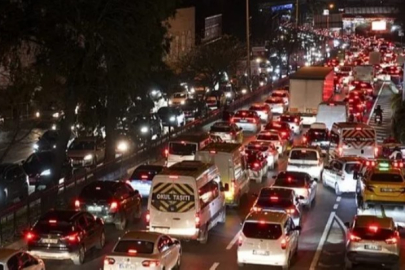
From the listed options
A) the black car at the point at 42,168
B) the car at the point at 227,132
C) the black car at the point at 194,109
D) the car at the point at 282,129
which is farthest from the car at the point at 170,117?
the black car at the point at 42,168

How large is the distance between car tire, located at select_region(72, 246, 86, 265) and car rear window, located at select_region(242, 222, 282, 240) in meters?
4.52

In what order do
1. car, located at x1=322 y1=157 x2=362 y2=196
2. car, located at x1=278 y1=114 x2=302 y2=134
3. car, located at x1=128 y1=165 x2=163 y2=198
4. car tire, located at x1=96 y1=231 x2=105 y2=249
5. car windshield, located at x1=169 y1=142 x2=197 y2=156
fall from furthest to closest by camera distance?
car, located at x1=278 y1=114 x2=302 y2=134, car windshield, located at x1=169 y1=142 x2=197 y2=156, car, located at x1=322 y1=157 x2=362 y2=196, car, located at x1=128 y1=165 x2=163 y2=198, car tire, located at x1=96 y1=231 x2=105 y2=249

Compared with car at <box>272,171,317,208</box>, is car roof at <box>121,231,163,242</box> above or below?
above

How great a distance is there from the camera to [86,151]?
1666 inches

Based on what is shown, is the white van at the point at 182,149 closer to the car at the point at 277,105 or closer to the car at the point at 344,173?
the car at the point at 344,173

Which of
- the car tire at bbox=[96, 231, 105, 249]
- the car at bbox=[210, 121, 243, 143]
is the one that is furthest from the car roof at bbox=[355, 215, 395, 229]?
the car at bbox=[210, 121, 243, 143]

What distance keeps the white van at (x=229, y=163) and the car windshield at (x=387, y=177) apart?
16.6 feet

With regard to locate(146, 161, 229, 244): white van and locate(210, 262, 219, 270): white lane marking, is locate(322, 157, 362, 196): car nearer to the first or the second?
locate(146, 161, 229, 244): white van

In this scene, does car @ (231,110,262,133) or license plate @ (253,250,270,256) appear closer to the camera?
license plate @ (253,250,270,256)

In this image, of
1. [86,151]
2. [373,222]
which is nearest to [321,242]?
[373,222]

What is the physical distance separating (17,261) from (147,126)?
32.4m

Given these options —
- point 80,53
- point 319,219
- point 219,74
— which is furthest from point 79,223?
point 219,74

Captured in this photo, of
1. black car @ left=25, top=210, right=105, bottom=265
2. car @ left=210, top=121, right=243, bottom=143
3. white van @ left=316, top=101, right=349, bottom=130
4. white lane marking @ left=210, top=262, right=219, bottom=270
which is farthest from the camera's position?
white van @ left=316, top=101, right=349, bottom=130

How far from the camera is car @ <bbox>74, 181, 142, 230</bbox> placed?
2761 cm
